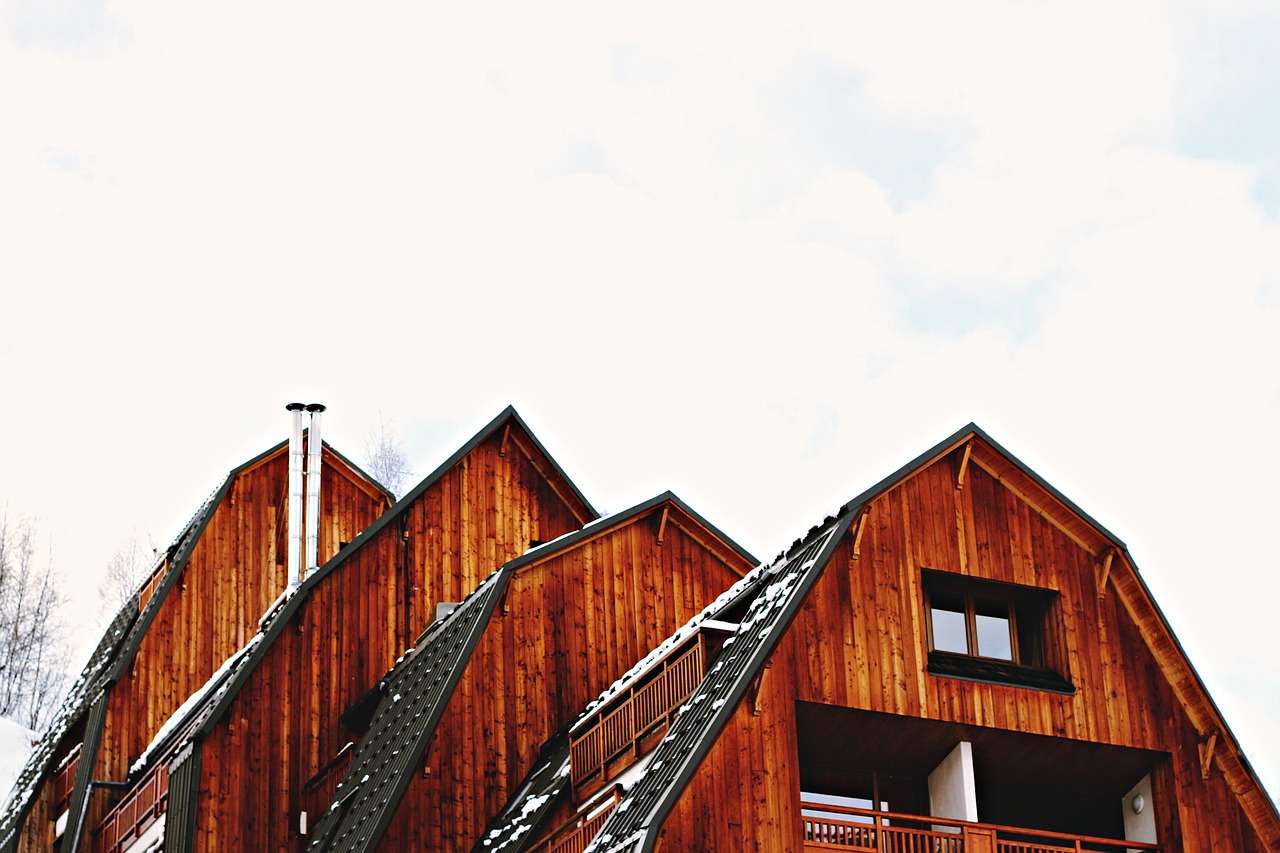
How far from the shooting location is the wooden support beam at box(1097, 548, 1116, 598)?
86.9ft

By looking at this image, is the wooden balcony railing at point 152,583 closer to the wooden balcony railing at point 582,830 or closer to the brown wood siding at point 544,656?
the brown wood siding at point 544,656

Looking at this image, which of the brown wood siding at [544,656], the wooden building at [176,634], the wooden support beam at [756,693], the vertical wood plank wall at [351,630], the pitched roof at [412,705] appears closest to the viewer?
the wooden support beam at [756,693]

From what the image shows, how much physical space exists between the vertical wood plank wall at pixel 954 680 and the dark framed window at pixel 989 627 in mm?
274

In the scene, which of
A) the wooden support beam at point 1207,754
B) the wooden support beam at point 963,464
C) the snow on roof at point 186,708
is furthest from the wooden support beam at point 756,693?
the snow on roof at point 186,708

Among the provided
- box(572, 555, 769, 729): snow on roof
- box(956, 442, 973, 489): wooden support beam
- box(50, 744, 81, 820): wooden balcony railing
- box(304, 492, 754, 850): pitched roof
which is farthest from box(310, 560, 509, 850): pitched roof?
box(50, 744, 81, 820): wooden balcony railing

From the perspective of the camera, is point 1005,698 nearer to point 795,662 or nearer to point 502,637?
point 795,662

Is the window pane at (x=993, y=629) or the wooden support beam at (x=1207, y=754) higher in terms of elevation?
the window pane at (x=993, y=629)

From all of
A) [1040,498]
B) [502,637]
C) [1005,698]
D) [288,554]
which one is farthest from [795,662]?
[288,554]

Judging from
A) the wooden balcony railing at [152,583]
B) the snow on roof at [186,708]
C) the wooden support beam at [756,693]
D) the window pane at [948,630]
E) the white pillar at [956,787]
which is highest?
the wooden balcony railing at [152,583]

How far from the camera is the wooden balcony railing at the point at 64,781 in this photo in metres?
38.2

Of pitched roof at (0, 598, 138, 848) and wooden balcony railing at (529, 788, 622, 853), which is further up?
pitched roof at (0, 598, 138, 848)

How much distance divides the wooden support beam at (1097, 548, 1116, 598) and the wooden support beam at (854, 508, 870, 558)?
13.2 feet

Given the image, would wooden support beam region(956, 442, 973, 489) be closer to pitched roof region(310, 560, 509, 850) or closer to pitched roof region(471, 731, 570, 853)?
pitched roof region(471, 731, 570, 853)

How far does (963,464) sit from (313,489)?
18.1 m
